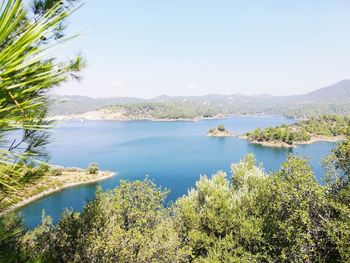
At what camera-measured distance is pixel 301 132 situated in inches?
4496

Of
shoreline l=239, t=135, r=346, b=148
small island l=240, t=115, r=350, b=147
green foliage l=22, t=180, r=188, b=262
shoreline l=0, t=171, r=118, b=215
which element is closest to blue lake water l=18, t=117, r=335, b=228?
shoreline l=0, t=171, r=118, b=215

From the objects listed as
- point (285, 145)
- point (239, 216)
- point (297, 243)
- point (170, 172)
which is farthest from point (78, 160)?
point (297, 243)

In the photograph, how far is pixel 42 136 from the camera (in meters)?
4.55

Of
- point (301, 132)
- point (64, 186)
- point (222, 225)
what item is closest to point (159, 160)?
point (64, 186)

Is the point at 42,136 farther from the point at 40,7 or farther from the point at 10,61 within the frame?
the point at 10,61

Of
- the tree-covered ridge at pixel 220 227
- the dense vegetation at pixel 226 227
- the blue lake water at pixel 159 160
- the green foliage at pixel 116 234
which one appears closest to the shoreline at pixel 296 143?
the blue lake water at pixel 159 160

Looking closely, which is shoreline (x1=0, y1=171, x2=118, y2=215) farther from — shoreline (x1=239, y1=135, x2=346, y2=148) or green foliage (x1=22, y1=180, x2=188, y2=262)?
shoreline (x1=239, y1=135, x2=346, y2=148)

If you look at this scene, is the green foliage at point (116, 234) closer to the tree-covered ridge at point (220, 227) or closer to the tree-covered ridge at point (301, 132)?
the tree-covered ridge at point (220, 227)

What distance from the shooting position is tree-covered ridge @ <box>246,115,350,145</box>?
350 feet

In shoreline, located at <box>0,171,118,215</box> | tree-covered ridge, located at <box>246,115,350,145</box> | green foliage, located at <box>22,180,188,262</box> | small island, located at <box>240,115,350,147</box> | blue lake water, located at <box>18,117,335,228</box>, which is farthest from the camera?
tree-covered ridge, located at <box>246,115,350,145</box>

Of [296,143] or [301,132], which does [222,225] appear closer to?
[296,143]

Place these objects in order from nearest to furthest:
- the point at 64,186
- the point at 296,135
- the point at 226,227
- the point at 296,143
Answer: the point at 226,227 < the point at 64,186 < the point at 296,143 < the point at 296,135

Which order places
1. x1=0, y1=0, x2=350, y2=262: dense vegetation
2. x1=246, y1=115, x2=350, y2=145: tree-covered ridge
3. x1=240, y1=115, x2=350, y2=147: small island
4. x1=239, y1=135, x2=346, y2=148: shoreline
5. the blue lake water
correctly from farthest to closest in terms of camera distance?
x1=246, y1=115, x2=350, y2=145: tree-covered ridge
x1=240, y1=115, x2=350, y2=147: small island
x1=239, y1=135, x2=346, y2=148: shoreline
the blue lake water
x1=0, y1=0, x2=350, y2=262: dense vegetation

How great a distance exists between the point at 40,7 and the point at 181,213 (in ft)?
56.1
